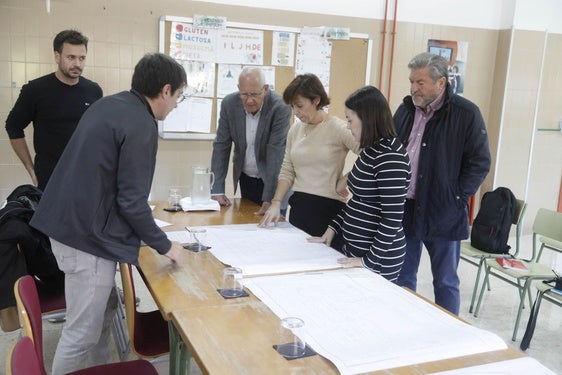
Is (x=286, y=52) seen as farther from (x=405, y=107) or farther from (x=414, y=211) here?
(x=414, y=211)

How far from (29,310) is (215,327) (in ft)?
1.64

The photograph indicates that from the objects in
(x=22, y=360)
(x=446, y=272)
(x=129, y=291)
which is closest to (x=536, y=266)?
(x=446, y=272)

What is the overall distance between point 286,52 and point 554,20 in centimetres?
Result: 284

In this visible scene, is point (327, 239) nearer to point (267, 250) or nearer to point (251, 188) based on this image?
point (267, 250)

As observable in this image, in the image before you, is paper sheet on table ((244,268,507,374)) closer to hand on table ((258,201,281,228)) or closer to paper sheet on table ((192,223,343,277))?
paper sheet on table ((192,223,343,277))

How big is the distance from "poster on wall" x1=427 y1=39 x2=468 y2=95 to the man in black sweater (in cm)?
317

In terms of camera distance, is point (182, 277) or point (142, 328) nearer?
point (182, 277)

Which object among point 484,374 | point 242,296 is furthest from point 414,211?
point 484,374

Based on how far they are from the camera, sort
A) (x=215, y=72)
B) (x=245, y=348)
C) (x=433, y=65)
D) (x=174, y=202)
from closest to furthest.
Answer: (x=245, y=348), (x=433, y=65), (x=174, y=202), (x=215, y=72)

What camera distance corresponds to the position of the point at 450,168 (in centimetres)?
245

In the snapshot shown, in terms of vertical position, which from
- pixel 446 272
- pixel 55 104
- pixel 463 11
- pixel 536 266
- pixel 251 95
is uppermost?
pixel 463 11

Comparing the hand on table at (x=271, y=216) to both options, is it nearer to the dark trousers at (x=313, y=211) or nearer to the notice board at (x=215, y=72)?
the dark trousers at (x=313, y=211)

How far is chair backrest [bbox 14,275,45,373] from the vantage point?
130 centimetres

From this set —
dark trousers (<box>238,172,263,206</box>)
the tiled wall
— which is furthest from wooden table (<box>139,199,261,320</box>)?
the tiled wall
